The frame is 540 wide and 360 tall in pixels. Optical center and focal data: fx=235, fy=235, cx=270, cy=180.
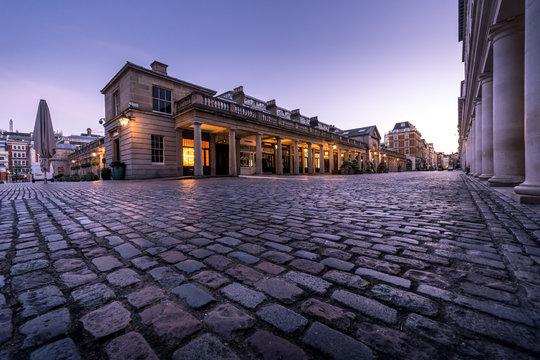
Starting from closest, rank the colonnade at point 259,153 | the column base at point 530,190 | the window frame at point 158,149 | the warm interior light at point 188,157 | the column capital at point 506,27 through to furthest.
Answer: the column base at point 530,190, the column capital at point 506,27, the colonnade at point 259,153, the window frame at point 158,149, the warm interior light at point 188,157

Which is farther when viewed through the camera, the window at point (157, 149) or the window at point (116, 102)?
the window at point (116, 102)

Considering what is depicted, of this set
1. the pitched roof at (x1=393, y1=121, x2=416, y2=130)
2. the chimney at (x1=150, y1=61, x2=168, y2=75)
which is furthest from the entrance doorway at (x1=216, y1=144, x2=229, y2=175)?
the pitched roof at (x1=393, y1=121, x2=416, y2=130)

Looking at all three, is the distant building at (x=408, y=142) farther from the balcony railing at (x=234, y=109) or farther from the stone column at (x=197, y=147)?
the stone column at (x=197, y=147)

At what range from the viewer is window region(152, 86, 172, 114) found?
16969 mm

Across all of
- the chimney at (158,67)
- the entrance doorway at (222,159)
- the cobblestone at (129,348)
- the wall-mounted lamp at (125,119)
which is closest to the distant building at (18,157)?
the chimney at (158,67)

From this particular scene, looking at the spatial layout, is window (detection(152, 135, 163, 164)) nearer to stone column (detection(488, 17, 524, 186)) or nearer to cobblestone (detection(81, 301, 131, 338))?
cobblestone (detection(81, 301, 131, 338))

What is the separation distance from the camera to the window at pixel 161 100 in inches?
668

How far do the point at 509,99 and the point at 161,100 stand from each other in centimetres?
1844

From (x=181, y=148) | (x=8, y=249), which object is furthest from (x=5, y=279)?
(x=181, y=148)

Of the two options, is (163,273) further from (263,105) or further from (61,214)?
(263,105)

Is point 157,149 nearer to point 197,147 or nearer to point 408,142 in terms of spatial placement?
point 197,147

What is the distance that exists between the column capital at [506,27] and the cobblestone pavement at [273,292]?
5741mm

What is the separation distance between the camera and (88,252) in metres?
1.97

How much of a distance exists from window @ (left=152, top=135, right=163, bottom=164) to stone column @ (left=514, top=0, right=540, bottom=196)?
58.3ft
